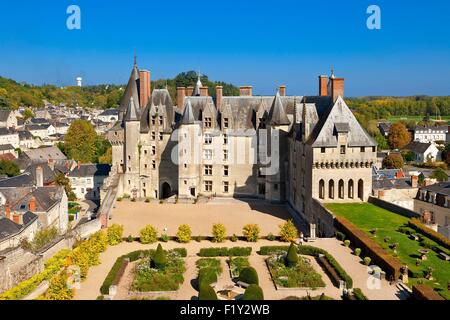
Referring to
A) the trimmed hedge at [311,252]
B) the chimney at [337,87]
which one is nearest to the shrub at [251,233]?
the trimmed hedge at [311,252]

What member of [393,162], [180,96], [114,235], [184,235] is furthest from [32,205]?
[393,162]

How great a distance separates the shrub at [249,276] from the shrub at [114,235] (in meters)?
12.1

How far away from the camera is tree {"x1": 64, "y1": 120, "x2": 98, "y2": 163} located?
88312mm

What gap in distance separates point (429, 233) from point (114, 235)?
2105 centimetres

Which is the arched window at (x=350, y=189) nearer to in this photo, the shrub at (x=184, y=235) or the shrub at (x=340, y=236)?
the shrub at (x=340, y=236)

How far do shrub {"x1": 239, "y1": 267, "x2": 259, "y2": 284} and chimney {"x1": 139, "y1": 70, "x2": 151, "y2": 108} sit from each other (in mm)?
31073

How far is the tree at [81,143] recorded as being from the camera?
8831 cm

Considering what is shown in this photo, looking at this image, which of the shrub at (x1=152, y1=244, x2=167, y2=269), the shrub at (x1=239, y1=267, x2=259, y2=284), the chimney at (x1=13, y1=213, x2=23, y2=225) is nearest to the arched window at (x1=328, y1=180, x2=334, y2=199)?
the shrub at (x1=239, y1=267, x2=259, y2=284)

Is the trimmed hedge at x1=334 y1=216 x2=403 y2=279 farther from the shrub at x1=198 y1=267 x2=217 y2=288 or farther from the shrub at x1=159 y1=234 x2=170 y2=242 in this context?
the shrub at x1=159 y1=234 x2=170 y2=242

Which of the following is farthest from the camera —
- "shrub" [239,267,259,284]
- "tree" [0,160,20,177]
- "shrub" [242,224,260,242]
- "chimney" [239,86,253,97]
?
"tree" [0,160,20,177]

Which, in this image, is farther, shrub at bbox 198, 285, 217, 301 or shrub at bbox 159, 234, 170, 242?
shrub at bbox 159, 234, 170, 242

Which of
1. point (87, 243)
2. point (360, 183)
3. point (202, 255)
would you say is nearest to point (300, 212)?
point (360, 183)

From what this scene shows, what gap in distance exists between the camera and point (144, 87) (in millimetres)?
52562

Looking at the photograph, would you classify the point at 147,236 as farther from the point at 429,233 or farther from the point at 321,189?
the point at 429,233
